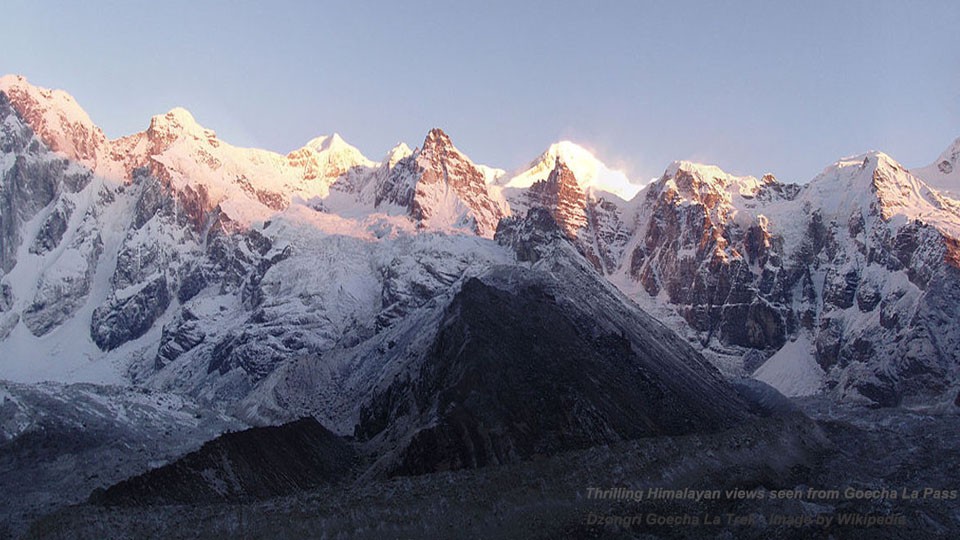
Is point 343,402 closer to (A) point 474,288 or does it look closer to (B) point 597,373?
(A) point 474,288

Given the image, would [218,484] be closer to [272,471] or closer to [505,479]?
[272,471]

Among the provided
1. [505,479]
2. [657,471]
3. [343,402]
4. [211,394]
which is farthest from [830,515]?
[211,394]

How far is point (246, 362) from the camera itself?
19138 centimetres

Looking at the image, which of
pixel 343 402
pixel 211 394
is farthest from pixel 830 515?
pixel 211 394

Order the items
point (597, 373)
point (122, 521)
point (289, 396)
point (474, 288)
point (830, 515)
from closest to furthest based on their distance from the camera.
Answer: point (122, 521) < point (830, 515) < point (597, 373) < point (474, 288) < point (289, 396)

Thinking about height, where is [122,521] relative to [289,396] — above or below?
below

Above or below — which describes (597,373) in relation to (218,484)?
above

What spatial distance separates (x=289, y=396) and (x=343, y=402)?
46.1 feet

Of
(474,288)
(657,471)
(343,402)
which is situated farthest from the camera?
(343,402)

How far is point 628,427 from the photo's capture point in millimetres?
93812

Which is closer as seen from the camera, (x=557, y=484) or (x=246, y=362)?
(x=557, y=484)

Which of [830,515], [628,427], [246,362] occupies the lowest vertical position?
[830,515]

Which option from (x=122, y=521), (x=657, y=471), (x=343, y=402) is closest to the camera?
(x=122, y=521)

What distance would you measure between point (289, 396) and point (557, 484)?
80.9 m
